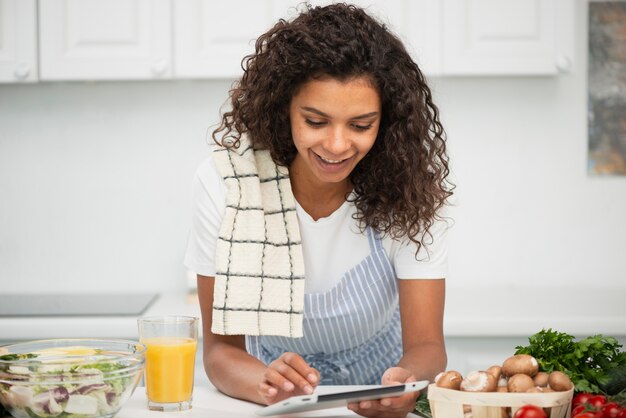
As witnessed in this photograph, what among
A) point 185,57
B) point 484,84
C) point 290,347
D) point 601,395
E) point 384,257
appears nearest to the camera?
point 601,395

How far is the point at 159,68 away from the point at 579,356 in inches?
70.1

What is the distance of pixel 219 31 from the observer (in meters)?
2.55

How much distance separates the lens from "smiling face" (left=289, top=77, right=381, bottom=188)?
136 centimetres

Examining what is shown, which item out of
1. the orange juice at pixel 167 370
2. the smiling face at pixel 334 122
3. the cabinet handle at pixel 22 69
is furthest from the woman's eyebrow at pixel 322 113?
the cabinet handle at pixel 22 69

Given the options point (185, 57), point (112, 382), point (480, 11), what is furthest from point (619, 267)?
point (112, 382)

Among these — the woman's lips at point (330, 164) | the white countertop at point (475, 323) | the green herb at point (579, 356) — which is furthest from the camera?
the white countertop at point (475, 323)

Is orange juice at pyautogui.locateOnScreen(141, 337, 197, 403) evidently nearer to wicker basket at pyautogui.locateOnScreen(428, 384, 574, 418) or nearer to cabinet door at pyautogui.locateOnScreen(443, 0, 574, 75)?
wicker basket at pyautogui.locateOnScreen(428, 384, 574, 418)

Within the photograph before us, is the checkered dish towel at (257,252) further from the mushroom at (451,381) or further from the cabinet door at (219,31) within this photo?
the cabinet door at (219,31)

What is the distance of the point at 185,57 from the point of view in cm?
256

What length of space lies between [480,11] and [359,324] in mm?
1313

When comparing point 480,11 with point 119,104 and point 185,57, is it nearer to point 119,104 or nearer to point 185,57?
point 185,57

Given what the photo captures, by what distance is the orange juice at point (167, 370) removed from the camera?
1.17 m

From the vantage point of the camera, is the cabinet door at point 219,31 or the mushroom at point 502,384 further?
the cabinet door at point 219,31

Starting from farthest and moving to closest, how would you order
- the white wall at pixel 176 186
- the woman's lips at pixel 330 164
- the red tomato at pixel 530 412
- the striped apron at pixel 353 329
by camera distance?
the white wall at pixel 176 186, the striped apron at pixel 353 329, the woman's lips at pixel 330 164, the red tomato at pixel 530 412
